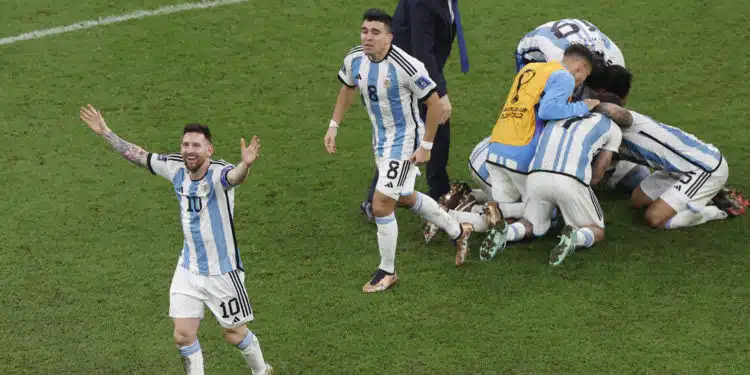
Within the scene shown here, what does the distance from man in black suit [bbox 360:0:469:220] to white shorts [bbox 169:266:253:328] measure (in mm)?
1933

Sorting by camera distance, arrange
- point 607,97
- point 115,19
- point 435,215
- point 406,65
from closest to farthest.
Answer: point 406,65
point 435,215
point 607,97
point 115,19

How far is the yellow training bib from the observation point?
338 inches

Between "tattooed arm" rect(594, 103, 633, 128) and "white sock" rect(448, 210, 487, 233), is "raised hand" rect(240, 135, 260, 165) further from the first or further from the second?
"tattooed arm" rect(594, 103, 633, 128)

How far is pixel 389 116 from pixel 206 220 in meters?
1.72

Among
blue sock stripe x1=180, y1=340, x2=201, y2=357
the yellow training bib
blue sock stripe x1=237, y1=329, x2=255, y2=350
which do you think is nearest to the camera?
blue sock stripe x1=180, y1=340, x2=201, y2=357

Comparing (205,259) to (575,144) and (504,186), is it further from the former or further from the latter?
(575,144)

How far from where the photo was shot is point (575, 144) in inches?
331

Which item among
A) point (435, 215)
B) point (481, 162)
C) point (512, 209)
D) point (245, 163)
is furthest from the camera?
point (481, 162)

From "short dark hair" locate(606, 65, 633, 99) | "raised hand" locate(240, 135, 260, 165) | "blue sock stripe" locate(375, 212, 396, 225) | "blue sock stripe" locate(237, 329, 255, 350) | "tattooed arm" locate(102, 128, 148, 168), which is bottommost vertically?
"blue sock stripe" locate(237, 329, 255, 350)

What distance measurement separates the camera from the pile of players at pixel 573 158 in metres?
8.42

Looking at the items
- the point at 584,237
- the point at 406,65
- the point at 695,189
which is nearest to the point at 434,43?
the point at 406,65

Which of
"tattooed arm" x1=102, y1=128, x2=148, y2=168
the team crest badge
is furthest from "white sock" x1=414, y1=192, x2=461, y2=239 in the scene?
"tattooed arm" x1=102, y1=128, x2=148, y2=168

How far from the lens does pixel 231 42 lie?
12.2 metres

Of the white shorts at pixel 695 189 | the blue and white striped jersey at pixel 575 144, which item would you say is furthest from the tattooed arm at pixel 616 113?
the white shorts at pixel 695 189
